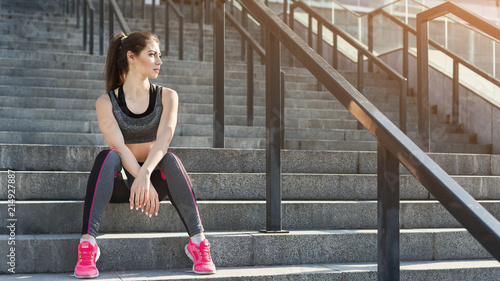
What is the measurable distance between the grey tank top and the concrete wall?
3568 millimetres

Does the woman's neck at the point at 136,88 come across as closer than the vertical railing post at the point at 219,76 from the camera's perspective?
Yes

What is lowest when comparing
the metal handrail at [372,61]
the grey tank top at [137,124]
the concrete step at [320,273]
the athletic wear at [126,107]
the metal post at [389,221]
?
the concrete step at [320,273]

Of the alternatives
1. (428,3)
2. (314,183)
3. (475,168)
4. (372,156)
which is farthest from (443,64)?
(314,183)

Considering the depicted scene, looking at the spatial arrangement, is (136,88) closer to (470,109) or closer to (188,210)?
(188,210)

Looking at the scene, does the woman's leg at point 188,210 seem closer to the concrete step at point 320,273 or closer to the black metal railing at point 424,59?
the concrete step at point 320,273

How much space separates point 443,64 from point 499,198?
104 inches

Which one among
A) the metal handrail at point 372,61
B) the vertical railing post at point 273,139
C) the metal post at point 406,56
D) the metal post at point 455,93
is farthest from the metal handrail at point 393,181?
the metal post at point 406,56

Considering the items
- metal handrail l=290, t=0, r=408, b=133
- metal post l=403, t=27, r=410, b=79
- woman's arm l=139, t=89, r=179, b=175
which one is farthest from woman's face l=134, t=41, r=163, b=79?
metal post l=403, t=27, r=410, b=79

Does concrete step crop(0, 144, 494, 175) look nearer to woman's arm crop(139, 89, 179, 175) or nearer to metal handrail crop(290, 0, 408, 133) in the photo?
woman's arm crop(139, 89, 179, 175)

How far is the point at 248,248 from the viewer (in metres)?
2.80

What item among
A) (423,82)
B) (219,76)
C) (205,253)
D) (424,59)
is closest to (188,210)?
(205,253)

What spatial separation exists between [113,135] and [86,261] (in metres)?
0.64

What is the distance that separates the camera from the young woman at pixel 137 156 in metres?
2.57

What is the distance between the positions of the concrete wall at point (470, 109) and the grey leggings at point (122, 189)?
3653 millimetres
